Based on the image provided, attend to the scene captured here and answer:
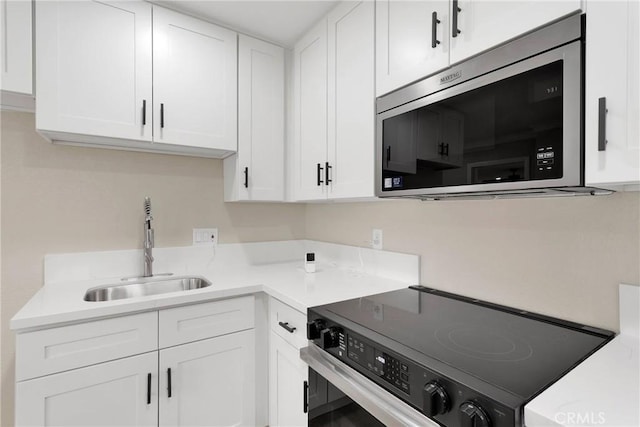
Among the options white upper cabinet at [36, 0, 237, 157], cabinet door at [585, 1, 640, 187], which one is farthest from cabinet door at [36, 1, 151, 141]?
cabinet door at [585, 1, 640, 187]

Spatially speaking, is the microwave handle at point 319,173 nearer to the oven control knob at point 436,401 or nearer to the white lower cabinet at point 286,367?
the white lower cabinet at point 286,367

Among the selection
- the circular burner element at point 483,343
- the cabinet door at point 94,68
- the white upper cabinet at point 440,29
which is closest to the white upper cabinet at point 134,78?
the cabinet door at point 94,68

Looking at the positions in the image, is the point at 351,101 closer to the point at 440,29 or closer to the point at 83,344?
the point at 440,29

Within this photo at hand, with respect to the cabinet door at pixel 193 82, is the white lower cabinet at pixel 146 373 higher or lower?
lower

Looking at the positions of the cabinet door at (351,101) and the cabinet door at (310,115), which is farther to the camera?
the cabinet door at (310,115)

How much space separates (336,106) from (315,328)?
108 cm

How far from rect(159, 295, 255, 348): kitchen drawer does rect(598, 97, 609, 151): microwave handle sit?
150cm

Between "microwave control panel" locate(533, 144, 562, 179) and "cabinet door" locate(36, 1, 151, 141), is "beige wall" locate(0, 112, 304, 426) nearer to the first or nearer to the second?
"cabinet door" locate(36, 1, 151, 141)

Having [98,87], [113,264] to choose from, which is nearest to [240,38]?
[98,87]

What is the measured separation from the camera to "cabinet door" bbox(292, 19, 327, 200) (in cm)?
175

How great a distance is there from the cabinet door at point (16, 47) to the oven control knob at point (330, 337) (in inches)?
62.8

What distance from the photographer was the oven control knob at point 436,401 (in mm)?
725

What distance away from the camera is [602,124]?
74 centimetres

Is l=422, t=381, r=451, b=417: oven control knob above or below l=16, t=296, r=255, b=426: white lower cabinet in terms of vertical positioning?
above
